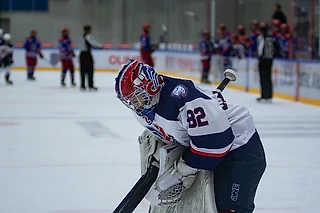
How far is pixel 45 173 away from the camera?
17.9ft

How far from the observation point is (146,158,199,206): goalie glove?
8.63 ft

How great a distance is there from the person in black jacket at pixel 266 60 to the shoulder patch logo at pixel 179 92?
29.1ft

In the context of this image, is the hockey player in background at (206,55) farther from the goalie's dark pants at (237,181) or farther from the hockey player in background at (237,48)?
the goalie's dark pants at (237,181)

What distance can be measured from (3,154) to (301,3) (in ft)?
27.1

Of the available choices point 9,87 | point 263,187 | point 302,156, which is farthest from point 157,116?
point 9,87

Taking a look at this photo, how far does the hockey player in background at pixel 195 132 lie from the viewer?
8.23 feet

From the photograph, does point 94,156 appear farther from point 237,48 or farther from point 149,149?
point 237,48

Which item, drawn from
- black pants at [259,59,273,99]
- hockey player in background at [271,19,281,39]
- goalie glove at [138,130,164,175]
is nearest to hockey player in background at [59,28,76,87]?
hockey player in background at [271,19,281,39]

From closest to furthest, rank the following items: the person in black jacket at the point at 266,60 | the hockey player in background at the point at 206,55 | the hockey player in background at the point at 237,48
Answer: the person in black jacket at the point at 266,60, the hockey player in background at the point at 237,48, the hockey player in background at the point at 206,55

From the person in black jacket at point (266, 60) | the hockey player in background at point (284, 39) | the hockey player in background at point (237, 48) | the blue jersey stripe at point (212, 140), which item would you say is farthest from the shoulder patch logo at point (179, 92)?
the hockey player in background at point (237, 48)

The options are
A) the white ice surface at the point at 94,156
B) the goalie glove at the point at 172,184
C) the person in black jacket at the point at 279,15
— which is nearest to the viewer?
the goalie glove at the point at 172,184

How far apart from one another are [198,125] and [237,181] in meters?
0.31

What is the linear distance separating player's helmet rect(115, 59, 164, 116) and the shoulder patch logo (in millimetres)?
60

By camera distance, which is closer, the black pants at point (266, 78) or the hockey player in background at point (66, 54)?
the black pants at point (266, 78)
